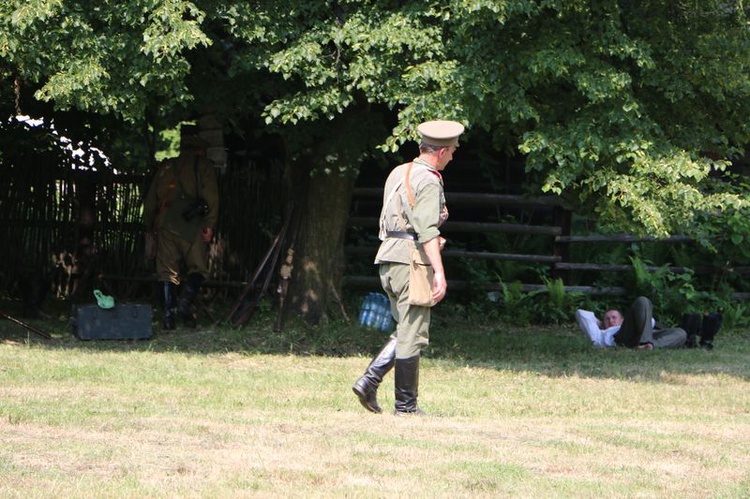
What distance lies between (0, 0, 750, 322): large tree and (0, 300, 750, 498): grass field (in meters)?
1.85

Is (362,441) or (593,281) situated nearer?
(362,441)

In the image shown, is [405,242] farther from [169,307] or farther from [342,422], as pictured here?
[169,307]

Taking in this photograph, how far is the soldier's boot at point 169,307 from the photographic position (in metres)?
13.2

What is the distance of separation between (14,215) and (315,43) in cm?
578

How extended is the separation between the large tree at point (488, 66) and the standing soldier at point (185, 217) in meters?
2.01

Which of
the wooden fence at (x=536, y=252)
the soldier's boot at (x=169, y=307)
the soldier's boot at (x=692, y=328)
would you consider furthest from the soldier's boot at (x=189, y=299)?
the soldier's boot at (x=692, y=328)

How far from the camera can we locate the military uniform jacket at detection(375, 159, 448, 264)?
774 cm

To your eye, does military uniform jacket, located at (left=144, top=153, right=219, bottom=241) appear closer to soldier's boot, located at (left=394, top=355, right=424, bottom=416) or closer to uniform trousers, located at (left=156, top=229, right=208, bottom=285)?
uniform trousers, located at (left=156, top=229, right=208, bottom=285)

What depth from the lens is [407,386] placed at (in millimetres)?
8086

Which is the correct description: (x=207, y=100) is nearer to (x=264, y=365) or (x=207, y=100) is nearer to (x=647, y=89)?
(x=264, y=365)

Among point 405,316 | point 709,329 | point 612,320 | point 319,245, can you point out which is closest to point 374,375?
point 405,316

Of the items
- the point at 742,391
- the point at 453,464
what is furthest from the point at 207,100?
the point at 453,464

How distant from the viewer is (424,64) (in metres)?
10.6

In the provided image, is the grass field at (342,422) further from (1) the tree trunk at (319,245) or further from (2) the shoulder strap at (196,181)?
(2) the shoulder strap at (196,181)
